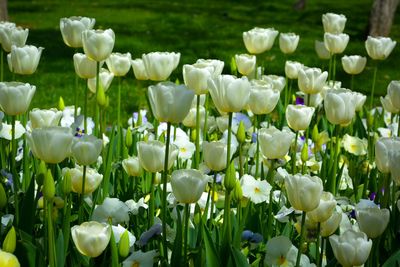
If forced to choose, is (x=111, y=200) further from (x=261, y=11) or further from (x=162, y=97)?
(x=261, y=11)

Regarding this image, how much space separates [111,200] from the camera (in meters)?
2.31

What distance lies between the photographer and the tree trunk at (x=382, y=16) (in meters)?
9.54

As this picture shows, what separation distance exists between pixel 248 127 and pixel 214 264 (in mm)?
1376

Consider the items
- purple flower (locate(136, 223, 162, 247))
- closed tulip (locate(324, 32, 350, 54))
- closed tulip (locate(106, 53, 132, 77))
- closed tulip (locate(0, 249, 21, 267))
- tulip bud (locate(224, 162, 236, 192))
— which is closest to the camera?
closed tulip (locate(0, 249, 21, 267))

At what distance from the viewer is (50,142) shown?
195cm

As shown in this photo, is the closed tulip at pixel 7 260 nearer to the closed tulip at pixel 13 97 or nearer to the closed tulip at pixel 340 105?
the closed tulip at pixel 13 97

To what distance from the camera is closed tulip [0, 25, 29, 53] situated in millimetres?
3006

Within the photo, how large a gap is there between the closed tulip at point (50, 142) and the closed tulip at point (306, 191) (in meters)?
0.60

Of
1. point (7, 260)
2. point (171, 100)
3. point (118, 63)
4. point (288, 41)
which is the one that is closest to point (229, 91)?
point (171, 100)

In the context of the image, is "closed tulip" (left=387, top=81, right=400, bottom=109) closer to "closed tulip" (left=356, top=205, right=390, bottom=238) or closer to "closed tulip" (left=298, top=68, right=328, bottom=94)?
"closed tulip" (left=298, top=68, right=328, bottom=94)

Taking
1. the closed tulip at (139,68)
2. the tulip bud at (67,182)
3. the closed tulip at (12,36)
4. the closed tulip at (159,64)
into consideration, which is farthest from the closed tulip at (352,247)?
the closed tulip at (12,36)

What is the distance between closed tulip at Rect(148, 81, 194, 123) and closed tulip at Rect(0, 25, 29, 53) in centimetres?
120

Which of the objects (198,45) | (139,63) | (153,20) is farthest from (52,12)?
(139,63)

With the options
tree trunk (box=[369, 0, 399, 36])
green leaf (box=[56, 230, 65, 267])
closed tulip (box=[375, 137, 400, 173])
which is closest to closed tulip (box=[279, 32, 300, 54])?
closed tulip (box=[375, 137, 400, 173])
